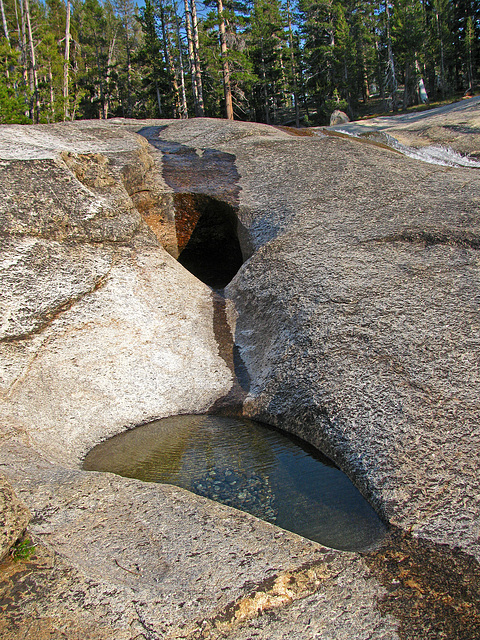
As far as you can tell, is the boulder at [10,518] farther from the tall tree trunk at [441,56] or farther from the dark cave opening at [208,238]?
the tall tree trunk at [441,56]

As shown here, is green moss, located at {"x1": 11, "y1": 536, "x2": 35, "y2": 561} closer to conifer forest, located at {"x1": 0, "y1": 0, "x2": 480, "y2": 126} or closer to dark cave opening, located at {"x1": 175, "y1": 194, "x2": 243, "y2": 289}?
dark cave opening, located at {"x1": 175, "y1": 194, "x2": 243, "y2": 289}

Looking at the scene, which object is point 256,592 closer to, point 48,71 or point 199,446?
point 199,446

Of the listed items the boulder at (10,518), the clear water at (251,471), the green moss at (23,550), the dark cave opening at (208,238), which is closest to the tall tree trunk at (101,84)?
the dark cave opening at (208,238)

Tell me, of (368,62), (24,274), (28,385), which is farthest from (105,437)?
(368,62)

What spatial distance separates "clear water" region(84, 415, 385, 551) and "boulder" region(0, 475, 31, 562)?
5.16 feet

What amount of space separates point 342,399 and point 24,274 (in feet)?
14.1

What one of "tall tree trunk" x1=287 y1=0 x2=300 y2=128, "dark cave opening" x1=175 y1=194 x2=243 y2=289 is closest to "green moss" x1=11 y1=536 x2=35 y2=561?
"dark cave opening" x1=175 y1=194 x2=243 y2=289

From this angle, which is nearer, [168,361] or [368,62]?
[168,361]

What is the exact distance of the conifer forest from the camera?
3819 cm

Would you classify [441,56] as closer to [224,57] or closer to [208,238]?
[224,57]

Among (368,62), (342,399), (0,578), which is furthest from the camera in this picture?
(368,62)

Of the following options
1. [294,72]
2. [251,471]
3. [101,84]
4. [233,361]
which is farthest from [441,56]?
[251,471]

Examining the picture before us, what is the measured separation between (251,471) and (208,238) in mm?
6011

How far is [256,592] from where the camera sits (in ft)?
9.87
